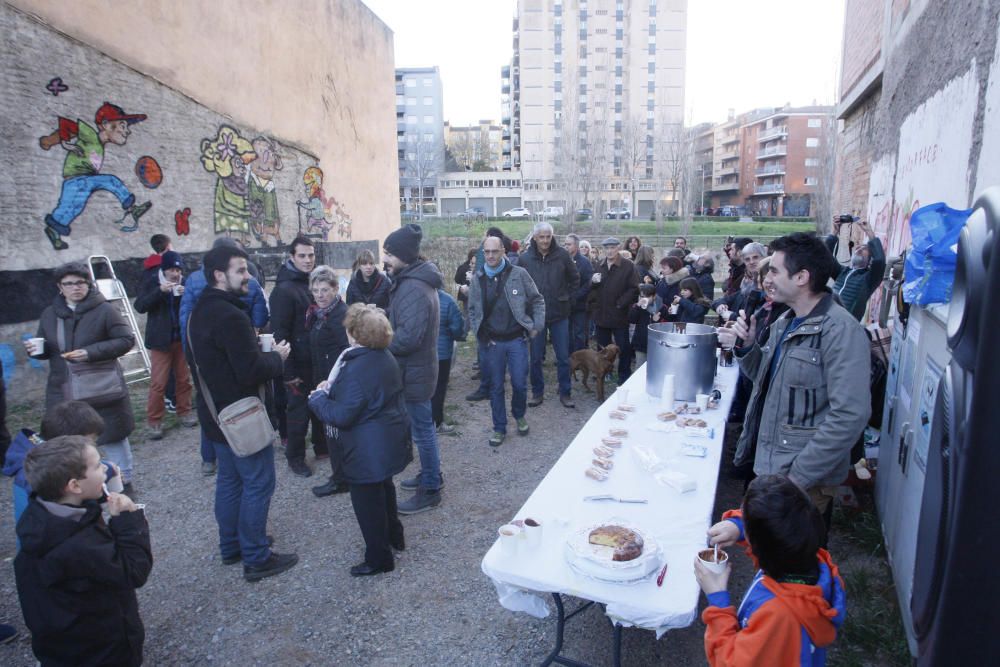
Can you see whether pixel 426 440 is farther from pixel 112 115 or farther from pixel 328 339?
pixel 112 115

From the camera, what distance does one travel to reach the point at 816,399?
264 cm

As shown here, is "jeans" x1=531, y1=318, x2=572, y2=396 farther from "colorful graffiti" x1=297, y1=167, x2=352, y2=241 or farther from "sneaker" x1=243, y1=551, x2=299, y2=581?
"colorful graffiti" x1=297, y1=167, x2=352, y2=241

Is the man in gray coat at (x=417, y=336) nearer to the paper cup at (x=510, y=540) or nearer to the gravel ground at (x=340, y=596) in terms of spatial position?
the gravel ground at (x=340, y=596)

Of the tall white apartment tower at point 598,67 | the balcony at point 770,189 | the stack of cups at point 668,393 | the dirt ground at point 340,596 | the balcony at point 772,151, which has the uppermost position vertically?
the tall white apartment tower at point 598,67

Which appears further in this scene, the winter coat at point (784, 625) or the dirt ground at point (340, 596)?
the dirt ground at point (340, 596)

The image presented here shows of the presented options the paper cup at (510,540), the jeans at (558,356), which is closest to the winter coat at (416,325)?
the paper cup at (510,540)

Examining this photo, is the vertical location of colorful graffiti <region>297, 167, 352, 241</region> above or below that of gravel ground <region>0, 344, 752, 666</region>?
above

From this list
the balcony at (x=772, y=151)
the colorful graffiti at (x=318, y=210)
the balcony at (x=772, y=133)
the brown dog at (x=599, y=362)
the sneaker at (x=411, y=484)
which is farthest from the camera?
the balcony at (x=772, y=133)

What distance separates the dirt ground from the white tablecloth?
2.74 feet

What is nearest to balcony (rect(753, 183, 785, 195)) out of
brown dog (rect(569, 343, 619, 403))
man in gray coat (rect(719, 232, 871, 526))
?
brown dog (rect(569, 343, 619, 403))

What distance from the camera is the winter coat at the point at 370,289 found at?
17.1ft

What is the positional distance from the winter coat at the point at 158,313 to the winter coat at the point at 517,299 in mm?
2997

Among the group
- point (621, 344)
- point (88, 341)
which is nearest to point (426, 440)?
point (88, 341)

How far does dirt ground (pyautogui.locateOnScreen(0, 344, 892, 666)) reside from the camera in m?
2.99
